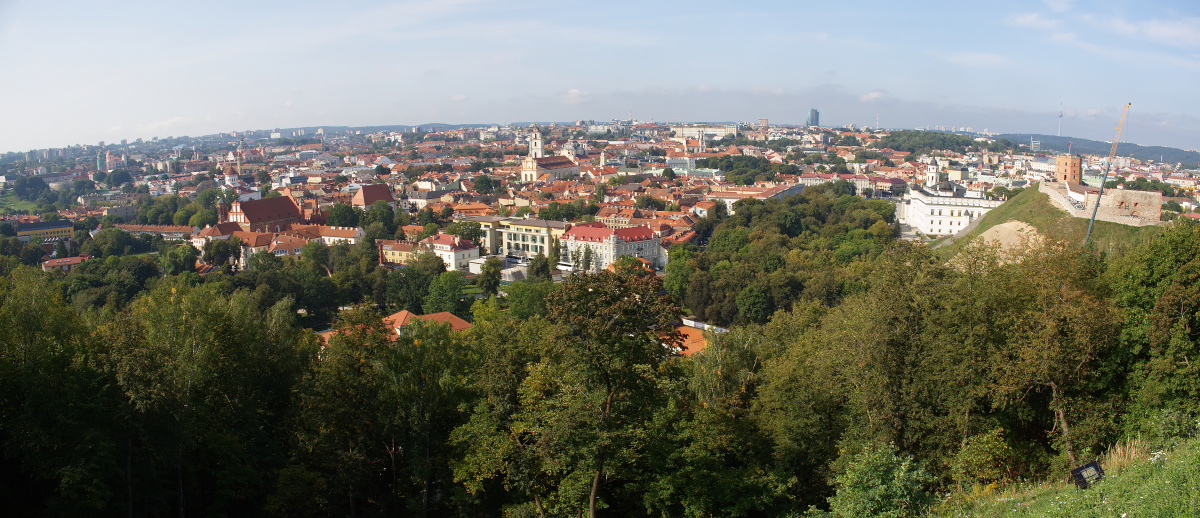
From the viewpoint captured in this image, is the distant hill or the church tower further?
the distant hill

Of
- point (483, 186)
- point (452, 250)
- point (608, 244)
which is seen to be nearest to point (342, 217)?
point (452, 250)

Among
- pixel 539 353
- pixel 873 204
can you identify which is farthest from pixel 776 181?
pixel 539 353

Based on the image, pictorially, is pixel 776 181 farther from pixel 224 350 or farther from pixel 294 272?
pixel 224 350

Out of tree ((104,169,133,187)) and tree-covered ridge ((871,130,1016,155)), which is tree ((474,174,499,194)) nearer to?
tree ((104,169,133,187))

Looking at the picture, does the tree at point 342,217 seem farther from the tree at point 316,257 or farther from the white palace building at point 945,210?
the white palace building at point 945,210

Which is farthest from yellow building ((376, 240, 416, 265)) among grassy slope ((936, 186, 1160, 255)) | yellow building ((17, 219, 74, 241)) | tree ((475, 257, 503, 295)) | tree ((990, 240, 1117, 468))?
tree ((990, 240, 1117, 468))
